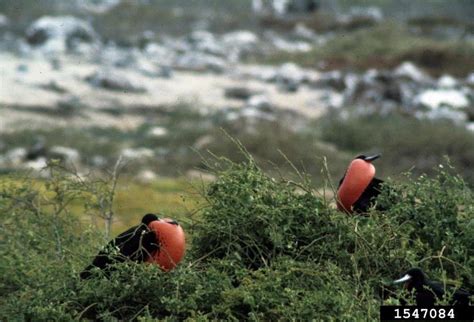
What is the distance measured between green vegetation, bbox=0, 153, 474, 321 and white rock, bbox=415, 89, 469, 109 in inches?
643

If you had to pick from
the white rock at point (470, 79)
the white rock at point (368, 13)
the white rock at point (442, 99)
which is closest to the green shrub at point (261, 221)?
the white rock at point (442, 99)

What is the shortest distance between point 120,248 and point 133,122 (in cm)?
1356

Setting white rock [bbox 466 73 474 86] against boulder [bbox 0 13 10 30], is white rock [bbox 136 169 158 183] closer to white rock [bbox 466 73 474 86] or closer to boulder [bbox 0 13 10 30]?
white rock [bbox 466 73 474 86]

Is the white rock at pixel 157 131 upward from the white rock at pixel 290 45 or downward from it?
upward

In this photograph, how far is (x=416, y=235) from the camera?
4156 mm

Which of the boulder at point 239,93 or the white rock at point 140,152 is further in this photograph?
the boulder at point 239,93

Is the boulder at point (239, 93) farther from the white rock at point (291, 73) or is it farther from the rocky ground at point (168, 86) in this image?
the white rock at point (291, 73)

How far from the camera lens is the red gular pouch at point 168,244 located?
400cm

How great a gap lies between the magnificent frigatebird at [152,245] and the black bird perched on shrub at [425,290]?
0.92m

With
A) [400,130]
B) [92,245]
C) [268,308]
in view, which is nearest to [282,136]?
[400,130]

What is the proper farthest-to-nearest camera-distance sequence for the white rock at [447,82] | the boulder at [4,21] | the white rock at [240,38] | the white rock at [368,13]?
the white rock at [368,13] < the white rock at [240,38] < the boulder at [4,21] < the white rock at [447,82]

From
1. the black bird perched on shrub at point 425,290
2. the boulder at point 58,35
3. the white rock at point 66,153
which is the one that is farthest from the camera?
the boulder at point 58,35

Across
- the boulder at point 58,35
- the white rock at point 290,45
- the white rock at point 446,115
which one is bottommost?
the white rock at point 290,45

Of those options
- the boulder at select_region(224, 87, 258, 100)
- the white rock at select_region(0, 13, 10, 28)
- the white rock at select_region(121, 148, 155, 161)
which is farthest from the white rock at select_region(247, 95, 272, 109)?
the white rock at select_region(0, 13, 10, 28)
